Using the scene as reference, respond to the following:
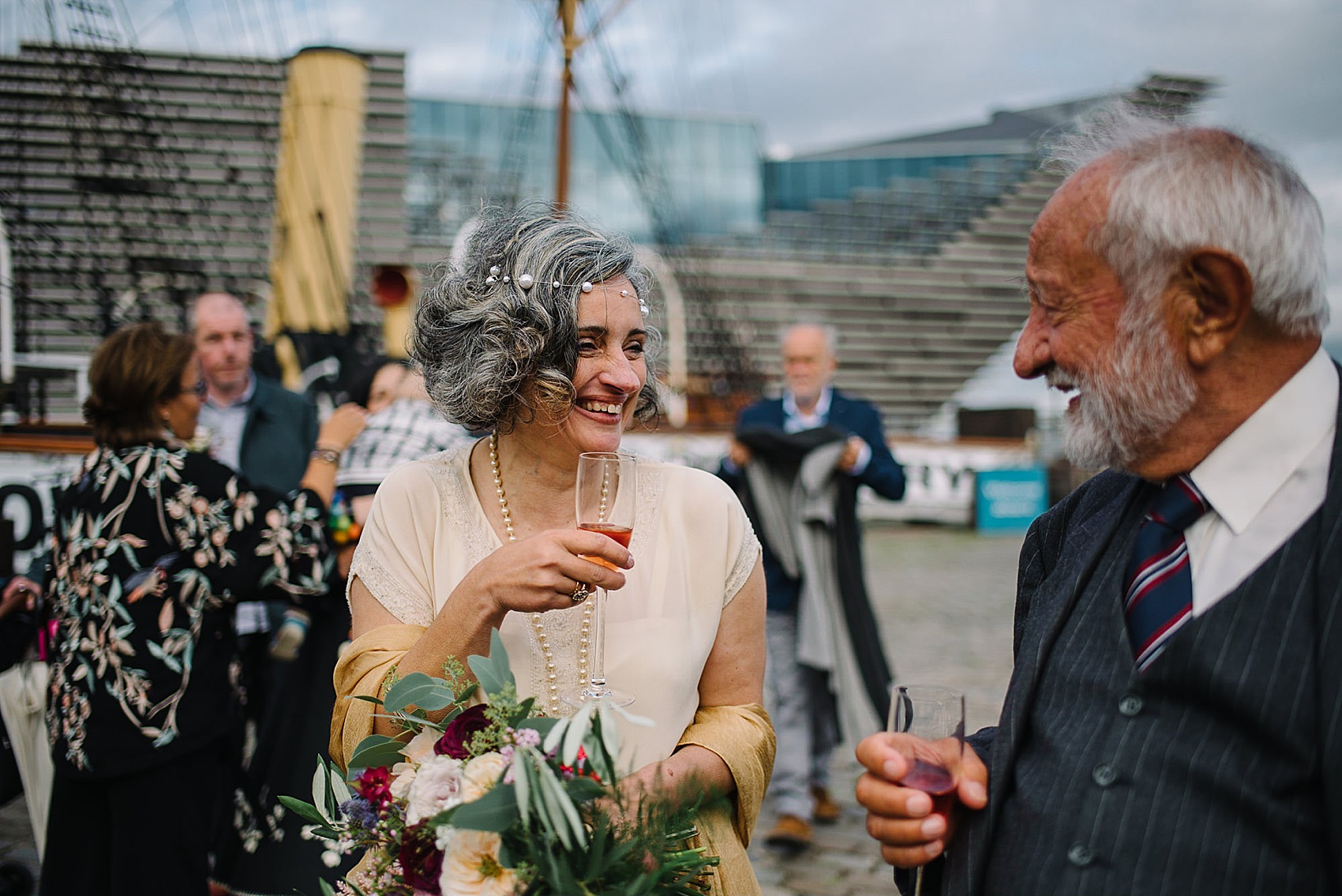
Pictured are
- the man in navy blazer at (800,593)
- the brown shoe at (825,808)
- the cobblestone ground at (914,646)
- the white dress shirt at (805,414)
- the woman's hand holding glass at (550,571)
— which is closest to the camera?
the woman's hand holding glass at (550,571)

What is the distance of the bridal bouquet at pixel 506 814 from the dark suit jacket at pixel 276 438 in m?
3.03

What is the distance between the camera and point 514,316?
1.83 meters

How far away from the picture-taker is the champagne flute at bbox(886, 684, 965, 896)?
1296 mm

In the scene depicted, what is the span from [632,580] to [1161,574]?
0.92 meters

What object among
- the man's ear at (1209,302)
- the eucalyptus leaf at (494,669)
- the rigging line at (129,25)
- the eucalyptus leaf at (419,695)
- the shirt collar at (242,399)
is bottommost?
the eucalyptus leaf at (419,695)

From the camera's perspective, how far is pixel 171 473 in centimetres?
269

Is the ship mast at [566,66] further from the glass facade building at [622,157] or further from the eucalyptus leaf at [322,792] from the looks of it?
the glass facade building at [622,157]

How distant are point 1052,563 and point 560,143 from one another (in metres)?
7.10

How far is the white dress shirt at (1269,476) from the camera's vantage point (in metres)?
1.20

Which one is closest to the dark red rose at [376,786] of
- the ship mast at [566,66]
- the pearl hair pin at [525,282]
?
the pearl hair pin at [525,282]

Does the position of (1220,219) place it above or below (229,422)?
above

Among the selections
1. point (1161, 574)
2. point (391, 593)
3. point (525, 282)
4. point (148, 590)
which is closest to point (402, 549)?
point (391, 593)

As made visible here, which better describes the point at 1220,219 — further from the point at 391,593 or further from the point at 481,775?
the point at 391,593

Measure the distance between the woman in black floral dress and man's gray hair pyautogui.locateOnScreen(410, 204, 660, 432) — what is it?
1.10 metres
